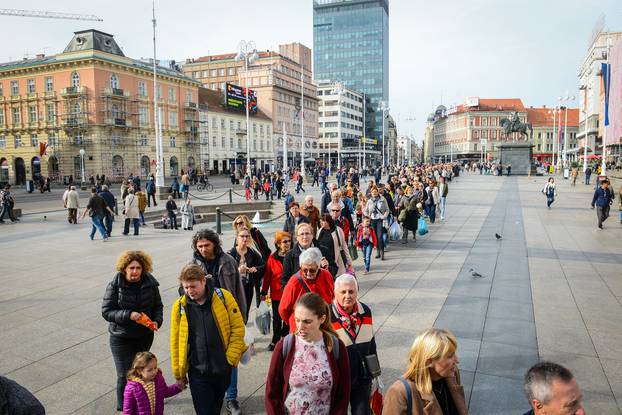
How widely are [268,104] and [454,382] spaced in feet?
271

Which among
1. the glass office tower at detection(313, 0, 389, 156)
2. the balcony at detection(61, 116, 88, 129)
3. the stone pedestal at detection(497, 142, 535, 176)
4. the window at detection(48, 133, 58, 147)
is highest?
the glass office tower at detection(313, 0, 389, 156)

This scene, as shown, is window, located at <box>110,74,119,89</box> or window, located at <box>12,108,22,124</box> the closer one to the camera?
window, located at <box>110,74,119,89</box>

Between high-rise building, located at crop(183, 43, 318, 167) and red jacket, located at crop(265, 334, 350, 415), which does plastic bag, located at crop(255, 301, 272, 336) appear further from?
high-rise building, located at crop(183, 43, 318, 167)

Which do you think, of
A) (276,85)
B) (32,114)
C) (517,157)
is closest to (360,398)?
(517,157)

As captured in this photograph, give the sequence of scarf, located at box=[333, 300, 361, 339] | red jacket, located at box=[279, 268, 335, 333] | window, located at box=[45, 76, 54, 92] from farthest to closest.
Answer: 1. window, located at box=[45, 76, 54, 92]
2. red jacket, located at box=[279, 268, 335, 333]
3. scarf, located at box=[333, 300, 361, 339]

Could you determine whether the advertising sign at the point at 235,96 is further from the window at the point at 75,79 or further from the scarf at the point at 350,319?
the scarf at the point at 350,319

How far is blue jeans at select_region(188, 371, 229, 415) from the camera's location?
3457 millimetres

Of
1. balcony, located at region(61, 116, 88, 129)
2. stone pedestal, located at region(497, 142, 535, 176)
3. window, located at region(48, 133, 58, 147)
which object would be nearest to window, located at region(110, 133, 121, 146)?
balcony, located at region(61, 116, 88, 129)

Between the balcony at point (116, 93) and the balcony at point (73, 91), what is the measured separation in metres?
2.21

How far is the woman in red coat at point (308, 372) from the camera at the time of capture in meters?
2.87

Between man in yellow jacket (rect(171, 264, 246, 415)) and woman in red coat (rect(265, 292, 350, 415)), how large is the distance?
0.66 meters

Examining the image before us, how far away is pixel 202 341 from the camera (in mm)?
3418

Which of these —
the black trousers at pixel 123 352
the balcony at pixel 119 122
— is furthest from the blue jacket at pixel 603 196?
the balcony at pixel 119 122

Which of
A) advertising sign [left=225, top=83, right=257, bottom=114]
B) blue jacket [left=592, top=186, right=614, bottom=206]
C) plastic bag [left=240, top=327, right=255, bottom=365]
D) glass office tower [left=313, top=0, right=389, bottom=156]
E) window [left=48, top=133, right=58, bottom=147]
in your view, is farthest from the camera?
glass office tower [left=313, top=0, right=389, bottom=156]
